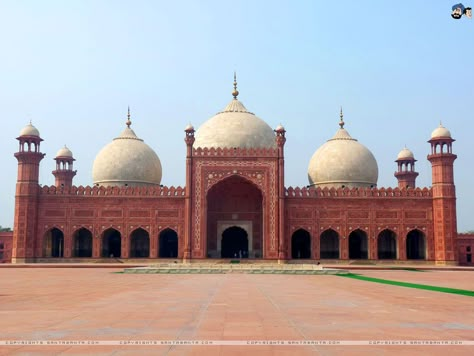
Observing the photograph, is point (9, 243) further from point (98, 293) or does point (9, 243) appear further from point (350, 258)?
point (98, 293)

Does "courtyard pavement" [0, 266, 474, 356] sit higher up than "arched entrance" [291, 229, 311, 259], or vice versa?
"arched entrance" [291, 229, 311, 259]

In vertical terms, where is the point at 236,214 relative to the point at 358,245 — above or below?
above

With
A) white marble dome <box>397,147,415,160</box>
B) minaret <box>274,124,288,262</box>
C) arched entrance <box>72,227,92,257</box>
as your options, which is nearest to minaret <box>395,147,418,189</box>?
white marble dome <box>397,147,415,160</box>

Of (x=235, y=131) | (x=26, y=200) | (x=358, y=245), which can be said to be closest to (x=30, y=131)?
(x=26, y=200)

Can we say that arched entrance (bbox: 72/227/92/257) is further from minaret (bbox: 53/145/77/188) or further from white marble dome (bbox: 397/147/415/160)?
white marble dome (bbox: 397/147/415/160)

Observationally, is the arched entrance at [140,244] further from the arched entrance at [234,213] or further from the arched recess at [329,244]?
the arched recess at [329,244]

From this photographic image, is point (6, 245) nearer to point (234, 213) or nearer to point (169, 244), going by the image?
point (169, 244)

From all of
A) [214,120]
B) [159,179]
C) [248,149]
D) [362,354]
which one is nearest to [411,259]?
[248,149]
